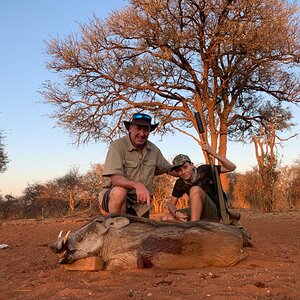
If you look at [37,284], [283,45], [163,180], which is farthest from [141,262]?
[163,180]

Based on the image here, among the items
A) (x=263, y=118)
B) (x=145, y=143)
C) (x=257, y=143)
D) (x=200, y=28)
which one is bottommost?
(x=145, y=143)

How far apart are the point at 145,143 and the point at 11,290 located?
2.21 metres

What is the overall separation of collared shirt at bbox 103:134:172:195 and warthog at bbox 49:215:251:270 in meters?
0.92

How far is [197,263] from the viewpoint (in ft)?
11.2

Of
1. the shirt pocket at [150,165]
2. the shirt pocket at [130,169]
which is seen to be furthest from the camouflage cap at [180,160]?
the shirt pocket at [130,169]

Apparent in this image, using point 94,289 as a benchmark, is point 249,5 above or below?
above

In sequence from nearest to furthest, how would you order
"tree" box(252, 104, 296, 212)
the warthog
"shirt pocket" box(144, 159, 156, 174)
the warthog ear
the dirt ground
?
the dirt ground
the warthog
the warthog ear
"shirt pocket" box(144, 159, 156, 174)
"tree" box(252, 104, 296, 212)

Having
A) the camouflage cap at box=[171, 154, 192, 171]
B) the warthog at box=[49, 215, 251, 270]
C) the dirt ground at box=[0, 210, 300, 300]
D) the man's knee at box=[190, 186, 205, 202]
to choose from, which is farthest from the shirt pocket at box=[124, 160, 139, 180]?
the dirt ground at box=[0, 210, 300, 300]

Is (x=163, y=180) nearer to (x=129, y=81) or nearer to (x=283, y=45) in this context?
(x=129, y=81)

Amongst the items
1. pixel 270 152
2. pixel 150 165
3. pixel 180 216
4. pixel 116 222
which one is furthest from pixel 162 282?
pixel 270 152

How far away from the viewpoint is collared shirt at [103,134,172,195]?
4367 mm

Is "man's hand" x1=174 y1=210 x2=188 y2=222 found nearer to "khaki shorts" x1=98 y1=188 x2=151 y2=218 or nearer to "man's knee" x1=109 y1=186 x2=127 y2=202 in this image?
"khaki shorts" x1=98 y1=188 x2=151 y2=218

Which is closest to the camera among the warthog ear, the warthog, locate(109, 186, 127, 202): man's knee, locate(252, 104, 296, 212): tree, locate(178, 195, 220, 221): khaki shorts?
the warthog

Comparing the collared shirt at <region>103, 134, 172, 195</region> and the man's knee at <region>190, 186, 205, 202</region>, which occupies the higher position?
the collared shirt at <region>103, 134, 172, 195</region>
